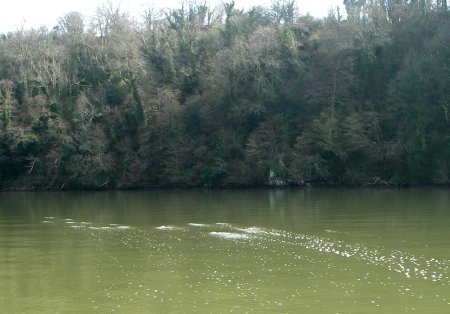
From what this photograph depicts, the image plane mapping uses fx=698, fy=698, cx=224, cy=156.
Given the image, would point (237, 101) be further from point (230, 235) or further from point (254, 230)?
point (230, 235)

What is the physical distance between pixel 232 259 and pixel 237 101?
43.6 meters

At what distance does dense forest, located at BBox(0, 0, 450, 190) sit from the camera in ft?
193

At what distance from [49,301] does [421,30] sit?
50.7 meters

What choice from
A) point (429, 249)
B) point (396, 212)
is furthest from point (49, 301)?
point (396, 212)

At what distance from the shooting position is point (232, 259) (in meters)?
23.0

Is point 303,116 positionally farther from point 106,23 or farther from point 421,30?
point 106,23

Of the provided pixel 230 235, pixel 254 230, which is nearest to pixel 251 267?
pixel 230 235

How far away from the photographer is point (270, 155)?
61781 mm

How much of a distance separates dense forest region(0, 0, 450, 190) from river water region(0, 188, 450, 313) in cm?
1792

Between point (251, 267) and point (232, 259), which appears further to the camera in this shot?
point (232, 259)

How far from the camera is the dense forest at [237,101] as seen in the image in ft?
193

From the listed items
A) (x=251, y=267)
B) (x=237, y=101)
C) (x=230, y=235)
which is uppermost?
(x=237, y=101)

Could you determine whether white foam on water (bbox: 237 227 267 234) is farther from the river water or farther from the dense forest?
the dense forest

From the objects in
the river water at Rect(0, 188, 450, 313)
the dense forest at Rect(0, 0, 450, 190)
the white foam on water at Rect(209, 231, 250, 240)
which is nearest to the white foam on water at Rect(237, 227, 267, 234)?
the river water at Rect(0, 188, 450, 313)
